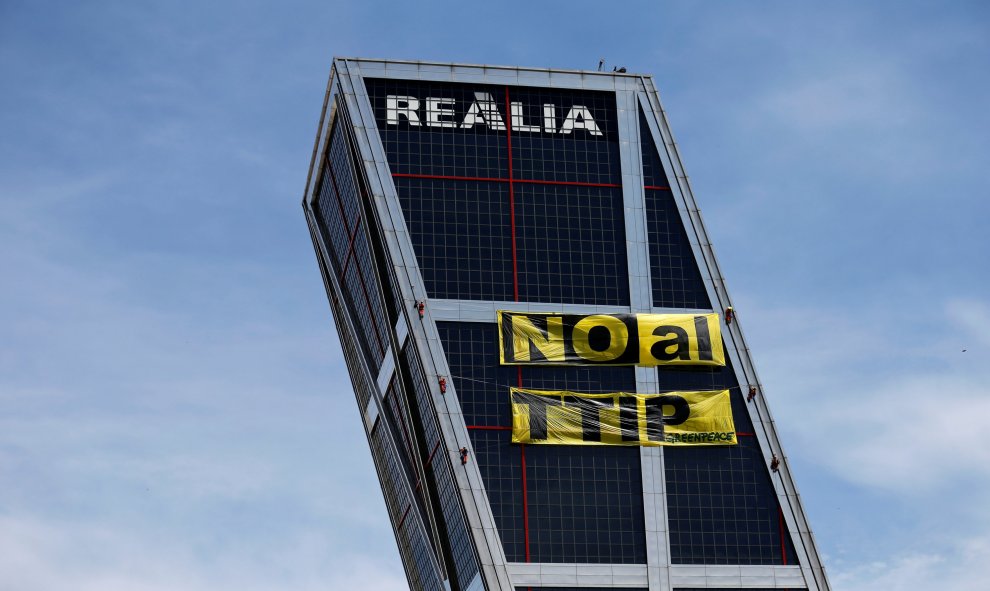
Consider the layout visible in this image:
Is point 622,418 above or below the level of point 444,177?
below

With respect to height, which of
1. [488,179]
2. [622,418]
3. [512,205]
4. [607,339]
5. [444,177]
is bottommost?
[622,418]

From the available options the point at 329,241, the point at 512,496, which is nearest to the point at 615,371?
the point at 512,496

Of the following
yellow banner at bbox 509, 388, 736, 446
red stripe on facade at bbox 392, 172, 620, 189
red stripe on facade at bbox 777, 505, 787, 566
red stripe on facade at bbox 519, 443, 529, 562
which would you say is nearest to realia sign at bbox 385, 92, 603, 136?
red stripe on facade at bbox 392, 172, 620, 189

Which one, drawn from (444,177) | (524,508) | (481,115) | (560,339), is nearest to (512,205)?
(444,177)

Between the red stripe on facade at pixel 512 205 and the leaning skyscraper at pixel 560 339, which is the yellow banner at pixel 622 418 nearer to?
the leaning skyscraper at pixel 560 339

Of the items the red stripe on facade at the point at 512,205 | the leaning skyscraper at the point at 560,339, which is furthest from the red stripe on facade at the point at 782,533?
the red stripe on facade at the point at 512,205

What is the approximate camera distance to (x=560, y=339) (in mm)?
111625

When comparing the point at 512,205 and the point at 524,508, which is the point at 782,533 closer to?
the point at 524,508

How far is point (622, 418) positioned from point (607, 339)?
5.72 metres

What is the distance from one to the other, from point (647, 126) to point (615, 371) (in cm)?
1912

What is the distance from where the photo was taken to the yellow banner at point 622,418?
10962cm

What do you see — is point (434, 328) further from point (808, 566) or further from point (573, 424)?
point (808, 566)

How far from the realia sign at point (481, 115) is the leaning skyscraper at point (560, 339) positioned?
0.16m

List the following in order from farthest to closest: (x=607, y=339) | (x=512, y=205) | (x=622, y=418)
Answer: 1. (x=512, y=205)
2. (x=607, y=339)
3. (x=622, y=418)
